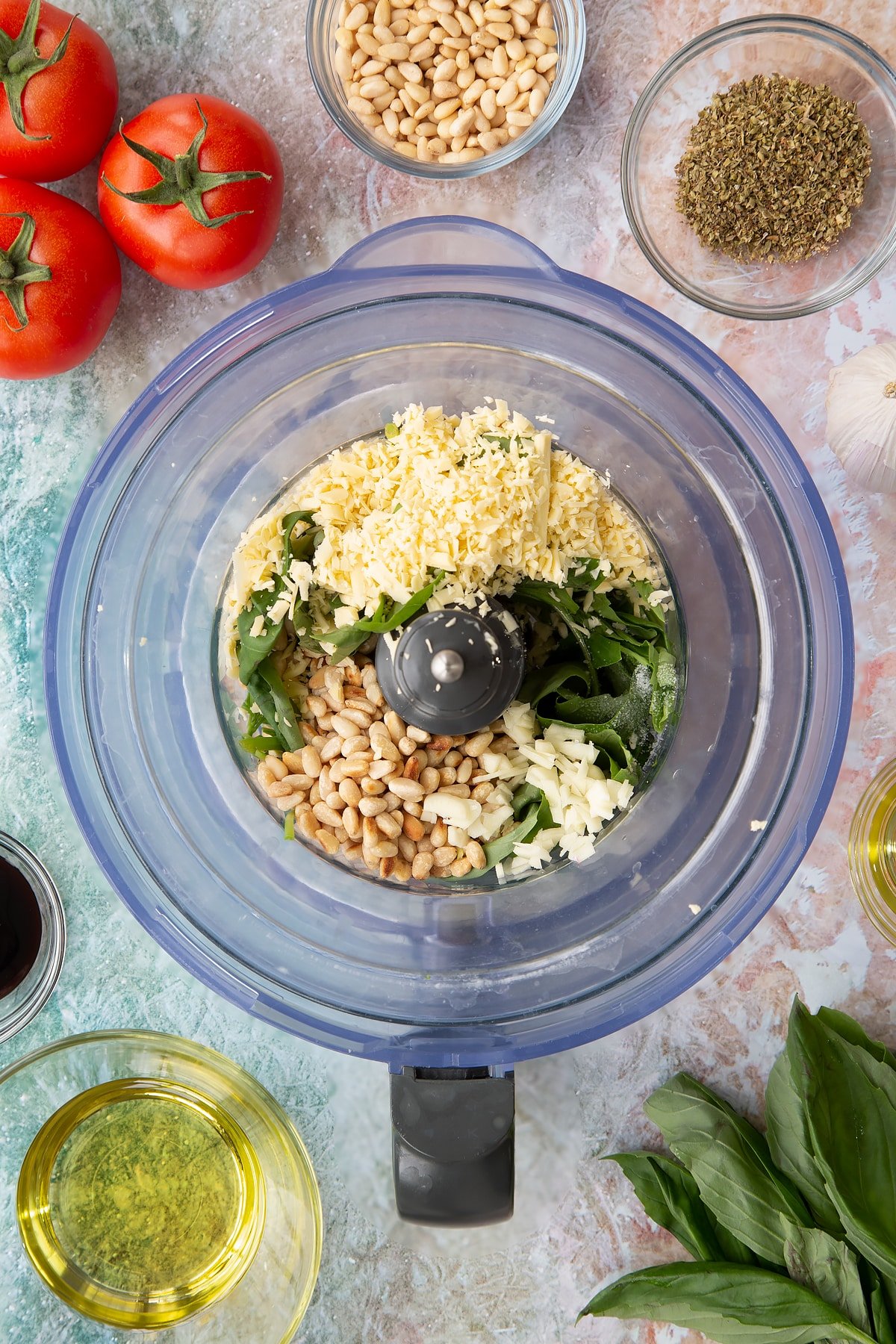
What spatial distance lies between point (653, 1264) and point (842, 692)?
2.51 feet

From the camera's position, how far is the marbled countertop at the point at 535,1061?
1217mm

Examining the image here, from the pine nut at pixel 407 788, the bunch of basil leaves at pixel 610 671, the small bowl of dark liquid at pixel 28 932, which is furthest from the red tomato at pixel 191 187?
the small bowl of dark liquid at pixel 28 932

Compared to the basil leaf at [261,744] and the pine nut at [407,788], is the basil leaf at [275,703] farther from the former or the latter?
the pine nut at [407,788]

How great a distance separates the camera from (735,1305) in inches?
45.4

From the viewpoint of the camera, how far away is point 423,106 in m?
1.20

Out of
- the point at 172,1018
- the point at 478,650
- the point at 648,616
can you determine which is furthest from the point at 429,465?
the point at 172,1018

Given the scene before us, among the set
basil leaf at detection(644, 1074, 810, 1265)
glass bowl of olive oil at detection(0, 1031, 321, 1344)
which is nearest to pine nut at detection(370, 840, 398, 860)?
glass bowl of olive oil at detection(0, 1031, 321, 1344)

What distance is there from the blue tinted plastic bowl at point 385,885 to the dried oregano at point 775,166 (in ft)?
0.73

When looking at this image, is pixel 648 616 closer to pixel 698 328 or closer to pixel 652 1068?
pixel 698 328

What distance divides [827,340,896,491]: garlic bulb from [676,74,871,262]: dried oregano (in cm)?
16

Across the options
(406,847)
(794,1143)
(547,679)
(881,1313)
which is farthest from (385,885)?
(881,1313)

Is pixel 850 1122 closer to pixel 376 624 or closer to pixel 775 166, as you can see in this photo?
pixel 376 624

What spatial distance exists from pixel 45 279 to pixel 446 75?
1.70ft

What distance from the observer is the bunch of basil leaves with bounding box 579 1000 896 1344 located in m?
1.14
